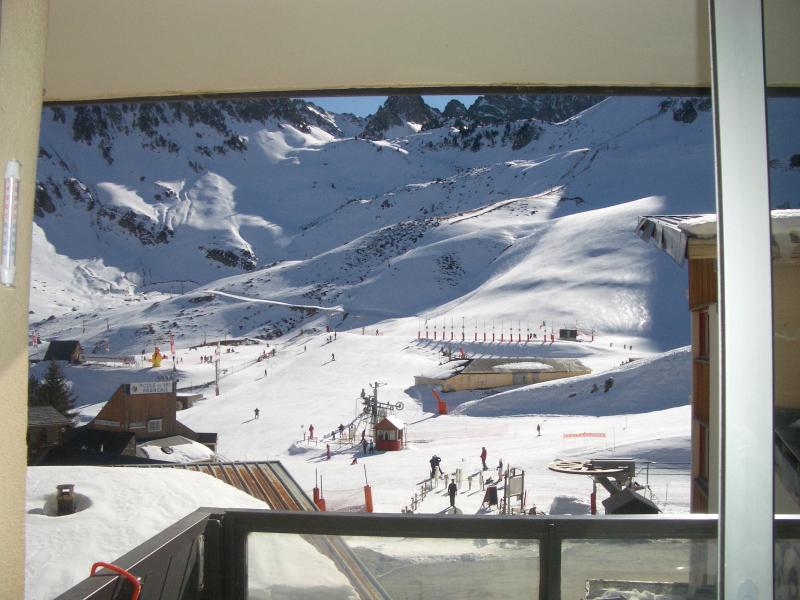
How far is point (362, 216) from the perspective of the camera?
7875cm

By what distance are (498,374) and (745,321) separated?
23.3 m

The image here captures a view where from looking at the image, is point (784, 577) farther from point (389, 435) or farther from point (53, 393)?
point (53, 393)

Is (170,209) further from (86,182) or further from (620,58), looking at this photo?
(620,58)

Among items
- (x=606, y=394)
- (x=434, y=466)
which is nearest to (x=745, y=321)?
(x=434, y=466)

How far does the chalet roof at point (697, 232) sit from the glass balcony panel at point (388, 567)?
65 centimetres

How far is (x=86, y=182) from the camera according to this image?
97875 mm

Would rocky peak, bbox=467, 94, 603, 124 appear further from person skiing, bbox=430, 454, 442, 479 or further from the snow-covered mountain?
person skiing, bbox=430, 454, 442, 479

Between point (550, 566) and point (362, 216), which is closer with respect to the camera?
point (550, 566)

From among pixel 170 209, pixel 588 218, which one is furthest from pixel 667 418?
pixel 170 209

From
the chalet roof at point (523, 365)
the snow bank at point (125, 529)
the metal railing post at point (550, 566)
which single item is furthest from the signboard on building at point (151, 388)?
the metal railing post at point (550, 566)

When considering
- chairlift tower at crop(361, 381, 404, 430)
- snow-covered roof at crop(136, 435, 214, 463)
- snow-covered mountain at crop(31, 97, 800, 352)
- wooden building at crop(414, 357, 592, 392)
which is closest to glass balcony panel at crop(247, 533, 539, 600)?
snow-covered mountain at crop(31, 97, 800, 352)

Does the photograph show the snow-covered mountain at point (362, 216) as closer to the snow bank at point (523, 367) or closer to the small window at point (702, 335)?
the small window at point (702, 335)

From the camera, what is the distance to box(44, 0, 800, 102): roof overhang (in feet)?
4.22

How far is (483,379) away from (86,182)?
89.9 m
